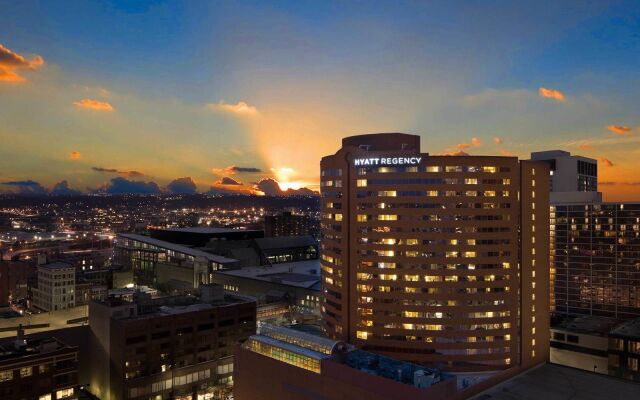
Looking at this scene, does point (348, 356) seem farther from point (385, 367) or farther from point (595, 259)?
point (595, 259)

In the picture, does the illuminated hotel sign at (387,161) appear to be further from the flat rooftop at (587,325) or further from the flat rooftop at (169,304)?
the flat rooftop at (587,325)

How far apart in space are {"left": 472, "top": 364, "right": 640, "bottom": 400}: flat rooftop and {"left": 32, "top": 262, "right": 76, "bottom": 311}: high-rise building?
135m

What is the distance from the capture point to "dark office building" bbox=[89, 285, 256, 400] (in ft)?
295

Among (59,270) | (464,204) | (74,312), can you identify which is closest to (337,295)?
(464,204)

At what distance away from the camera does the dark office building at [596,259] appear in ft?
459

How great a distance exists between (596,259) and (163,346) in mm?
122762

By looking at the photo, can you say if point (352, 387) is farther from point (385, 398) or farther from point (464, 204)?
point (464, 204)

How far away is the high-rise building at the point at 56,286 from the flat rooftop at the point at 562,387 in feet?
443

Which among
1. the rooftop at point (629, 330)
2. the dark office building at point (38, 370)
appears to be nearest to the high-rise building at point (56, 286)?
the dark office building at point (38, 370)

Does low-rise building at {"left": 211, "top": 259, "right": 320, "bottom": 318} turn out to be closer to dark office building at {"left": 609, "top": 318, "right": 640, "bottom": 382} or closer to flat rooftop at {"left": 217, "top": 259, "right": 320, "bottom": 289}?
flat rooftop at {"left": 217, "top": 259, "right": 320, "bottom": 289}

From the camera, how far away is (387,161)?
9556 cm

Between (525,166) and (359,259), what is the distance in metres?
37.3

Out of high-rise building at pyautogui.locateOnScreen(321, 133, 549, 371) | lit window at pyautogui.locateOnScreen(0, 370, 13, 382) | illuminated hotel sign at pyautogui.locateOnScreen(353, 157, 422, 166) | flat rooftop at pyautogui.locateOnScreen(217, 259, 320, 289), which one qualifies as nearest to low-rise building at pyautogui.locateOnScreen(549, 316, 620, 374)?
high-rise building at pyautogui.locateOnScreen(321, 133, 549, 371)

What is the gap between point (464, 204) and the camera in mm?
92625
